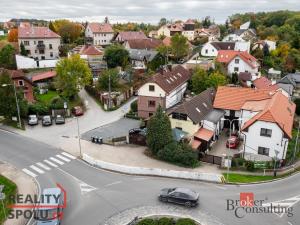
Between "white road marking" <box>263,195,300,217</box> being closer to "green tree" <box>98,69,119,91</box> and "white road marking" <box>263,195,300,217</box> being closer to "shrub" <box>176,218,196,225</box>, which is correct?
"shrub" <box>176,218,196,225</box>

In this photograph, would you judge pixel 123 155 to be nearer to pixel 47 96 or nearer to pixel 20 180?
pixel 20 180

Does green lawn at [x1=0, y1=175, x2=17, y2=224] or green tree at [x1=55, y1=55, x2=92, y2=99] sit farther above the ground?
green tree at [x1=55, y1=55, x2=92, y2=99]

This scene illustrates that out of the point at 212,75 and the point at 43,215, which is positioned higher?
the point at 212,75

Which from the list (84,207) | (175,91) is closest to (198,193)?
(84,207)

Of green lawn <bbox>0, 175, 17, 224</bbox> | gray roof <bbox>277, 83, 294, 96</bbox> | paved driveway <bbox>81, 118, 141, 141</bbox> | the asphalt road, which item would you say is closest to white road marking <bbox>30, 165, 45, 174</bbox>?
the asphalt road

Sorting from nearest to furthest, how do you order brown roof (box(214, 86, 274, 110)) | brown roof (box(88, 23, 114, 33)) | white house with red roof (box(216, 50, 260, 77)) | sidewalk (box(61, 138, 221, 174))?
sidewalk (box(61, 138, 221, 174))
brown roof (box(214, 86, 274, 110))
white house with red roof (box(216, 50, 260, 77))
brown roof (box(88, 23, 114, 33))

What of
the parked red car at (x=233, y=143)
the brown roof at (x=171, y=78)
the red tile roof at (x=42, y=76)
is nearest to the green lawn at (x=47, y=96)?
the red tile roof at (x=42, y=76)

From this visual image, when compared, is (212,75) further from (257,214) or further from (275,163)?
(257,214)
